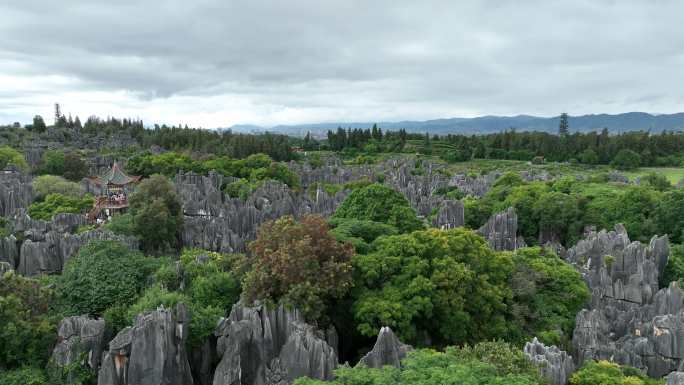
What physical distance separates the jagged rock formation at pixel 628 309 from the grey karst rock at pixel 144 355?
14.0 meters

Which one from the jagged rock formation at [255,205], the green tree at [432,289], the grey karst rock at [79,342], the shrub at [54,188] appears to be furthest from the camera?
the shrub at [54,188]

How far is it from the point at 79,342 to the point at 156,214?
13.6 metres

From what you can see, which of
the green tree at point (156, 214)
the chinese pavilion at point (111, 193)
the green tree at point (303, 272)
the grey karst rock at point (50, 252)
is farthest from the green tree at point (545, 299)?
the chinese pavilion at point (111, 193)

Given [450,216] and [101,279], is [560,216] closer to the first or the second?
[450,216]

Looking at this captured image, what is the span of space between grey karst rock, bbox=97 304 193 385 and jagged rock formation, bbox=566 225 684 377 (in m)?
14.0

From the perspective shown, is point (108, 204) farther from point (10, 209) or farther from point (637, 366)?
point (637, 366)

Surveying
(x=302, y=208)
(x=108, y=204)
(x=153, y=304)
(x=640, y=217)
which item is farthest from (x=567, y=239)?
(x=108, y=204)

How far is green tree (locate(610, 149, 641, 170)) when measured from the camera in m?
83.9

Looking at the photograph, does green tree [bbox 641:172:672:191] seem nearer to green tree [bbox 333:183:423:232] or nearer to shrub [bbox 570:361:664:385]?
green tree [bbox 333:183:423:232]

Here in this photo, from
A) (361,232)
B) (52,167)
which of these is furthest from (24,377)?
(52,167)

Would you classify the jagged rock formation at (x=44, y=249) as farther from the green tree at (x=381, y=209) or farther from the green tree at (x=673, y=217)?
the green tree at (x=673, y=217)

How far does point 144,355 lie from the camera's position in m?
14.9

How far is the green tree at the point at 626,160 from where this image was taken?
83938 mm

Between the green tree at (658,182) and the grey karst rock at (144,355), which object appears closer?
the grey karst rock at (144,355)
